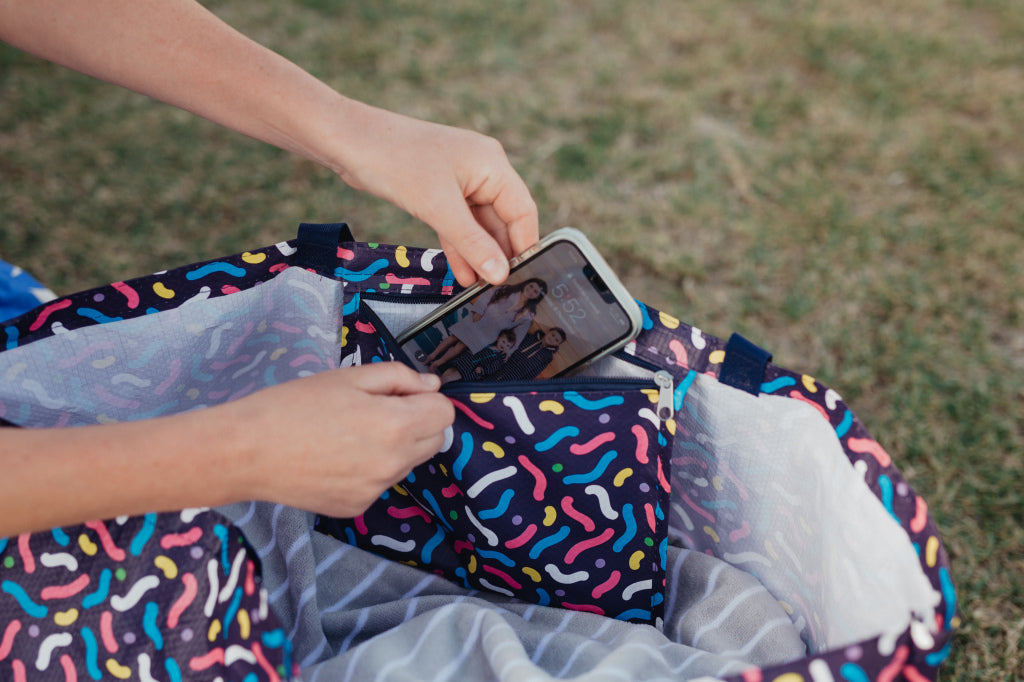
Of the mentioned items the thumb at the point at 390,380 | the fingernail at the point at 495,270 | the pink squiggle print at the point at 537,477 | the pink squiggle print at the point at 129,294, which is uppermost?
the fingernail at the point at 495,270

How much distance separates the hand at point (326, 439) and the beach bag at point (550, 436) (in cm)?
11

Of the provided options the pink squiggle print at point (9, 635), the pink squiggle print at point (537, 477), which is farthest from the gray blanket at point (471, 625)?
the pink squiggle print at point (9, 635)

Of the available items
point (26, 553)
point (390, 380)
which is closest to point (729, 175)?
point (390, 380)

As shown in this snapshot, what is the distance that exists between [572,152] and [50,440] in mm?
1438

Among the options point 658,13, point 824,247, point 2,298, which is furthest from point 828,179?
point 2,298

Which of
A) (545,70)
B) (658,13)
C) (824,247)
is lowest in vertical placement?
(824,247)

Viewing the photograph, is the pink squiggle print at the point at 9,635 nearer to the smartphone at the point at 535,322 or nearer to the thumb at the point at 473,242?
the smartphone at the point at 535,322

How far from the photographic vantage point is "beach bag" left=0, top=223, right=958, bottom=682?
0.70 metres

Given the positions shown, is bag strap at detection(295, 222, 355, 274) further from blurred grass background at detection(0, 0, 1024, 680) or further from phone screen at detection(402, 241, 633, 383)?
blurred grass background at detection(0, 0, 1024, 680)

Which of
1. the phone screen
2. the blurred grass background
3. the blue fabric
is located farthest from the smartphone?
the blurred grass background

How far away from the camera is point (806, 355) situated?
4.74 ft

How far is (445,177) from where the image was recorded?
0.77m

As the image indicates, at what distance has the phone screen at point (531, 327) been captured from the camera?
0.79 metres

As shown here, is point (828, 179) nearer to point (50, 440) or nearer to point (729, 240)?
point (729, 240)
